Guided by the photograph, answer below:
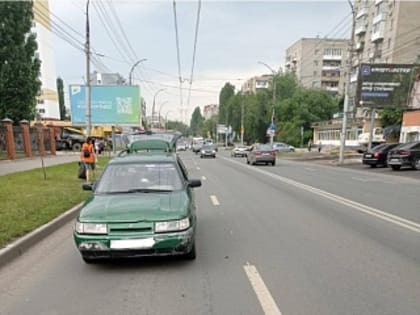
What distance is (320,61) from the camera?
84438 mm

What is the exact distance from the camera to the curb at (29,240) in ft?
15.9

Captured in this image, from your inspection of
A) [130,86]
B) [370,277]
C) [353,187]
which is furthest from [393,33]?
[370,277]

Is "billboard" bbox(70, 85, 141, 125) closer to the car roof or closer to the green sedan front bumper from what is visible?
the car roof

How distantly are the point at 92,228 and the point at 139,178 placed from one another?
52.0 inches

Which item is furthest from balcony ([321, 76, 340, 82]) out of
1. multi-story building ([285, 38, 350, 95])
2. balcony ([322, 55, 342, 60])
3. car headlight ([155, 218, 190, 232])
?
car headlight ([155, 218, 190, 232])

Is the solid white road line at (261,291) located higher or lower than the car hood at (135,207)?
lower

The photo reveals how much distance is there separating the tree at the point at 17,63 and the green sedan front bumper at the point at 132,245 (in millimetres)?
25756

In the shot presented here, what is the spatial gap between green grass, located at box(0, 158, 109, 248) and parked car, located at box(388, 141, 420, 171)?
1806 centimetres

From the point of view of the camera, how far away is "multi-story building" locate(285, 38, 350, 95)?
8250 centimetres

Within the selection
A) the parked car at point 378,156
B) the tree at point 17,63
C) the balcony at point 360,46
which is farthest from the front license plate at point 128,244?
the balcony at point 360,46

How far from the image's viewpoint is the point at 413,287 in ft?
12.9

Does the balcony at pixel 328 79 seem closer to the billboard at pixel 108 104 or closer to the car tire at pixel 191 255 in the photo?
the billboard at pixel 108 104

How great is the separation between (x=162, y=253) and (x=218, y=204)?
4.91 metres

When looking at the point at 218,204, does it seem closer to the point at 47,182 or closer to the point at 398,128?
the point at 47,182
